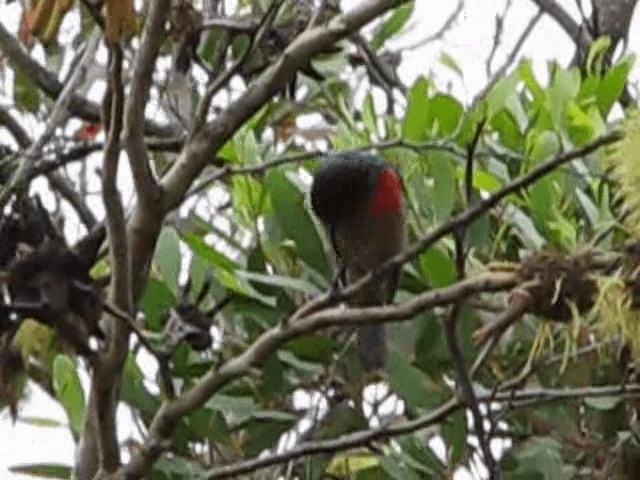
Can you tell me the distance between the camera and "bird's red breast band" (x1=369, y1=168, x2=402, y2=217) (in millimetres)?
1848

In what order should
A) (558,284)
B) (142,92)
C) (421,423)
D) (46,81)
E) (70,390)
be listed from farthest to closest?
(46,81) < (70,390) < (421,423) < (142,92) < (558,284)

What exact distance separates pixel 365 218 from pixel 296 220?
4.1 inches

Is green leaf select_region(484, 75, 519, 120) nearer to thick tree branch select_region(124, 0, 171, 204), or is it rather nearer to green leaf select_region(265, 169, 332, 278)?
green leaf select_region(265, 169, 332, 278)

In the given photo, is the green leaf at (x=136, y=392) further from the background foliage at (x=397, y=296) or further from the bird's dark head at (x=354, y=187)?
the bird's dark head at (x=354, y=187)

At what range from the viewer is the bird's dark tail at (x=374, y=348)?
1.75 m

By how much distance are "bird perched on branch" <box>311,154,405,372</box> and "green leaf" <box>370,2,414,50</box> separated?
320 millimetres

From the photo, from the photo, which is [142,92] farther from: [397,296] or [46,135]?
[397,296]

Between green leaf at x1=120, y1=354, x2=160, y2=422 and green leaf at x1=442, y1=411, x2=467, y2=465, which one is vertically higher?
green leaf at x1=120, y1=354, x2=160, y2=422

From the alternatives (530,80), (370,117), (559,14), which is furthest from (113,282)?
(559,14)

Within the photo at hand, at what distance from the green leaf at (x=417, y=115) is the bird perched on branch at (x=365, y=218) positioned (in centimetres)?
5

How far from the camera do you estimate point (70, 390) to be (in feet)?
5.56

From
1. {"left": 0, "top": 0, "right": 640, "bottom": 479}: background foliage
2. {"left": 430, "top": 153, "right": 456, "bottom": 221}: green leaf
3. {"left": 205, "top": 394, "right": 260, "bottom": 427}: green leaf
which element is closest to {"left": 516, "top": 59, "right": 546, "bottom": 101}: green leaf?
{"left": 0, "top": 0, "right": 640, "bottom": 479}: background foliage

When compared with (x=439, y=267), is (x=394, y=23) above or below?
above

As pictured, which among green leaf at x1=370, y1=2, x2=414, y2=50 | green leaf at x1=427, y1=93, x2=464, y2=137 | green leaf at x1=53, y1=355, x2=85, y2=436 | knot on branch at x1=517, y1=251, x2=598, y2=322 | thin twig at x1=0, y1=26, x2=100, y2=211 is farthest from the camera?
green leaf at x1=370, y1=2, x2=414, y2=50
